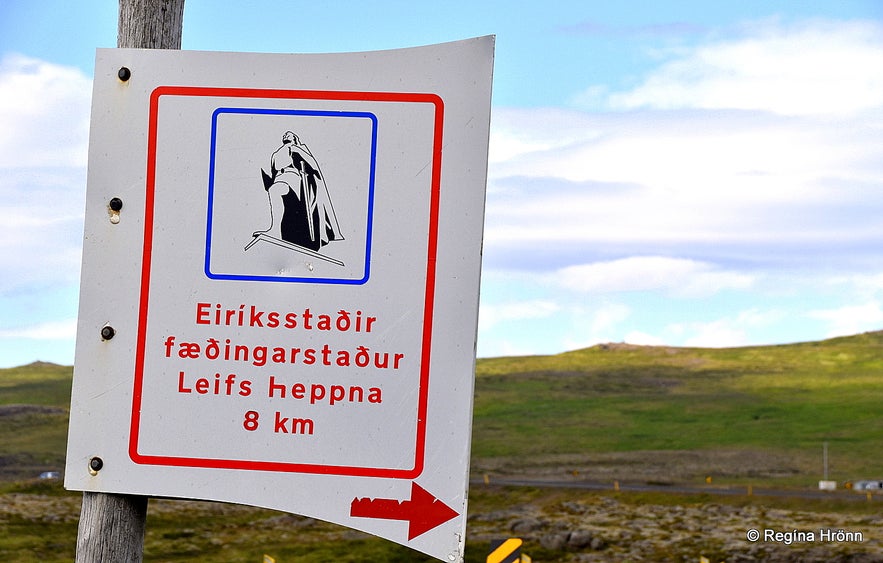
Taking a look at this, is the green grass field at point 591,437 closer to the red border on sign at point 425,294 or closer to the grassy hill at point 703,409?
the grassy hill at point 703,409

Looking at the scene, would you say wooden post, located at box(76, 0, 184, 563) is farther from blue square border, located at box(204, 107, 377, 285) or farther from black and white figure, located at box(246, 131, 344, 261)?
black and white figure, located at box(246, 131, 344, 261)

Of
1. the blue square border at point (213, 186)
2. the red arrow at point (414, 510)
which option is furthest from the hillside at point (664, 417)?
the blue square border at point (213, 186)

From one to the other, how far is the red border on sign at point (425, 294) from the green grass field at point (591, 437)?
48655 mm

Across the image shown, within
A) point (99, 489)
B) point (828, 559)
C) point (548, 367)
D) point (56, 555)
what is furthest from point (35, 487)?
point (548, 367)

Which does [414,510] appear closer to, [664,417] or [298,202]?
[298,202]

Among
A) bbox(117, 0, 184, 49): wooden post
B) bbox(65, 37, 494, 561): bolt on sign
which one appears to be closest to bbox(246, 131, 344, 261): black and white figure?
bbox(65, 37, 494, 561): bolt on sign

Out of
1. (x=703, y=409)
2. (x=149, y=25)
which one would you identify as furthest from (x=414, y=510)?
(x=703, y=409)

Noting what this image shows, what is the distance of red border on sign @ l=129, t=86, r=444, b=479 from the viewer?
4973mm

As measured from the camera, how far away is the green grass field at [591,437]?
2394 inches

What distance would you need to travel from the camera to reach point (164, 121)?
5199mm

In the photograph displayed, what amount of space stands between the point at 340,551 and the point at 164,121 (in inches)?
2100

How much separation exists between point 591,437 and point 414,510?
136270 mm

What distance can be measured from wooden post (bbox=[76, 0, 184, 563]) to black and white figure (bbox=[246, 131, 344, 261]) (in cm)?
92

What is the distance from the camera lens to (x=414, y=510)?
4941mm
